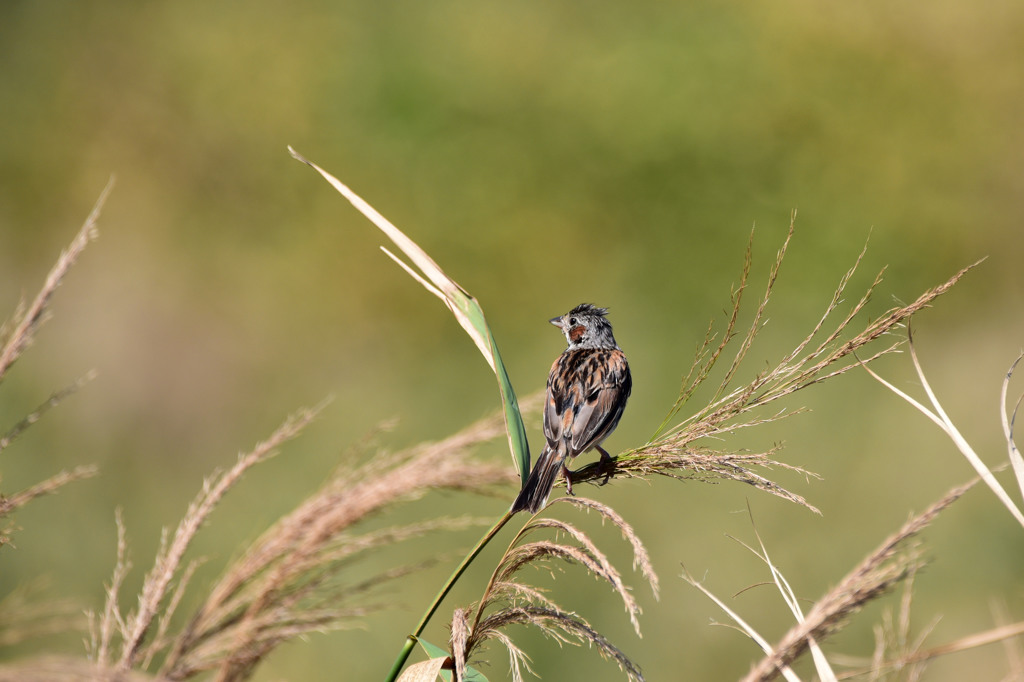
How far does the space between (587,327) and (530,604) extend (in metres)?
1.94

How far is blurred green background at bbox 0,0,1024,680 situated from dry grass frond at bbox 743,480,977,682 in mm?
4830

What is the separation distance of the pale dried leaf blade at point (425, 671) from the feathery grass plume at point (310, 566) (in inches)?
4.8

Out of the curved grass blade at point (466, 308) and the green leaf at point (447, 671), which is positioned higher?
the curved grass blade at point (466, 308)

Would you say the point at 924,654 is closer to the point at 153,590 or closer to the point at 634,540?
the point at 634,540

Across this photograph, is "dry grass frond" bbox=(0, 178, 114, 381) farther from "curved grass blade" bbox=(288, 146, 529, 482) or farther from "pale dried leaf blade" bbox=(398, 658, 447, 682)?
"pale dried leaf blade" bbox=(398, 658, 447, 682)

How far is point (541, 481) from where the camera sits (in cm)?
222

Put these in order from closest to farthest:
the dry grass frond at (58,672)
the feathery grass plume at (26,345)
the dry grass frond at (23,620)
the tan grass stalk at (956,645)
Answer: the dry grass frond at (58,672) → the tan grass stalk at (956,645) → the dry grass frond at (23,620) → the feathery grass plume at (26,345)

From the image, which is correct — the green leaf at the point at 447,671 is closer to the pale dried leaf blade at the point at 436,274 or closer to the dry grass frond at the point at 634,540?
the dry grass frond at the point at 634,540

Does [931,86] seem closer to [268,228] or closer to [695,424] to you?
[268,228]

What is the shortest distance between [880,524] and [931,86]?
4.19m

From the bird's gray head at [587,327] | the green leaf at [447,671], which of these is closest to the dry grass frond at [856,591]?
the green leaf at [447,671]

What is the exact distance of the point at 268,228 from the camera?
7.63 metres

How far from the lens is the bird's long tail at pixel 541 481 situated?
5.56 feet

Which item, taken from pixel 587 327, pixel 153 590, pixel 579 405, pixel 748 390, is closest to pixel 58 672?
pixel 153 590
